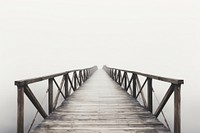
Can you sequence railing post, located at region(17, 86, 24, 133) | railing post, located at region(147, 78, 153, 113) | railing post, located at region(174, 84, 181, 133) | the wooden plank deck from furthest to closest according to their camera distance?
1. railing post, located at region(147, 78, 153, 113)
2. the wooden plank deck
3. railing post, located at region(174, 84, 181, 133)
4. railing post, located at region(17, 86, 24, 133)

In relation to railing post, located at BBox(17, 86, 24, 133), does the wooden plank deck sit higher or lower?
lower

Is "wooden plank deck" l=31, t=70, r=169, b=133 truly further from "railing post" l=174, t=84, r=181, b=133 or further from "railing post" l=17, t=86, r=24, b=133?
"railing post" l=17, t=86, r=24, b=133

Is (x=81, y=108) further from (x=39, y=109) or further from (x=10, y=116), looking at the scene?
(x=10, y=116)

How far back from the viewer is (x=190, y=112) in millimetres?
89062

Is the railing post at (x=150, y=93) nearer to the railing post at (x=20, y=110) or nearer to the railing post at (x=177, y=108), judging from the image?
the railing post at (x=177, y=108)

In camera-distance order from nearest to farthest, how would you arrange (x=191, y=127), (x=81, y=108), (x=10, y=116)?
(x=81, y=108) → (x=191, y=127) → (x=10, y=116)

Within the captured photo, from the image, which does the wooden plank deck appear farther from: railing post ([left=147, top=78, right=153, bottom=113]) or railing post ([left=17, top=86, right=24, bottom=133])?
railing post ([left=17, top=86, right=24, bottom=133])

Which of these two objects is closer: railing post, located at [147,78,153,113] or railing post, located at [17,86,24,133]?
railing post, located at [17,86,24,133]

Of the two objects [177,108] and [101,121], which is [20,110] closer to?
[101,121]

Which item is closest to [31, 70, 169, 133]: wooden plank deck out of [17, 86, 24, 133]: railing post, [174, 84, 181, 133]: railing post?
[174, 84, 181, 133]: railing post

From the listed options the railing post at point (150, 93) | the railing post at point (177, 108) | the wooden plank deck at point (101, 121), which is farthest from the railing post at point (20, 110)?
the railing post at point (150, 93)

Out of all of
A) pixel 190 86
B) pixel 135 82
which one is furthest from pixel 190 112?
pixel 135 82

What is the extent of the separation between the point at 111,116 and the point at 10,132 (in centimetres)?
6645

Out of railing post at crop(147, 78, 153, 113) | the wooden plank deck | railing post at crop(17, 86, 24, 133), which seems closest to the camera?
railing post at crop(17, 86, 24, 133)
